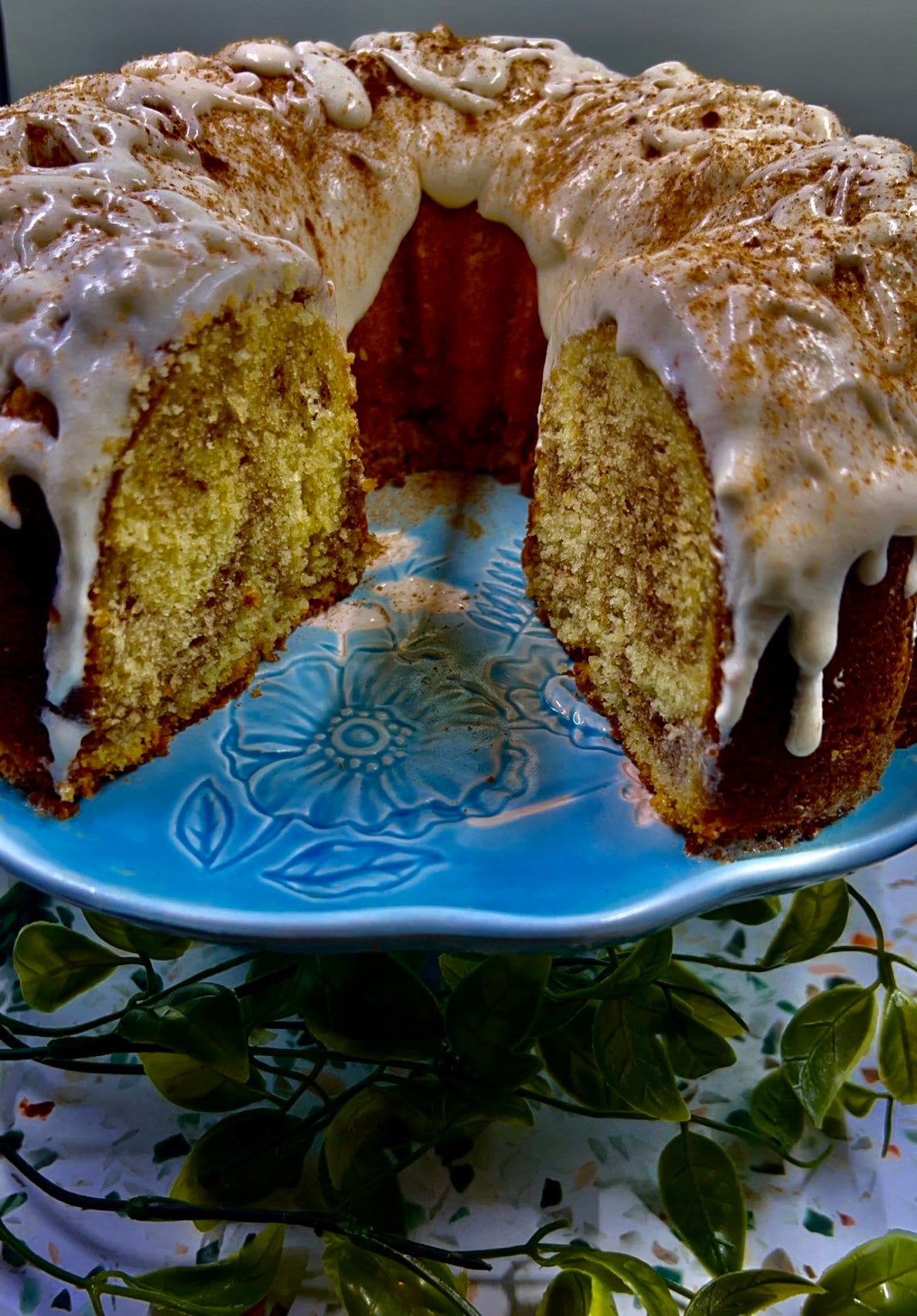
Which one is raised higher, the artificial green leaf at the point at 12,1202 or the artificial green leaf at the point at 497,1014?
the artificial green leaf at the point at 497,1014

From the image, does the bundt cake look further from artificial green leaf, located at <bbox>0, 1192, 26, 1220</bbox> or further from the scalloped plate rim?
artificial green leaf, located at <bbox>0, 1192, 26, 1220</bbox>

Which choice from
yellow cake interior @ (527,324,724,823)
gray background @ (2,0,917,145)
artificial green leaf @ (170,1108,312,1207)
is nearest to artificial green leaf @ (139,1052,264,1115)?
artificial green leaf @ (170,1108,312,1207)

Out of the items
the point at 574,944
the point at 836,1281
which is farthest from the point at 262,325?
the point at 836,1281

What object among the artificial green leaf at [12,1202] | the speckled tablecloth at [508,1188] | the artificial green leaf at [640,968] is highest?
the artificial green leaf at [640,968]

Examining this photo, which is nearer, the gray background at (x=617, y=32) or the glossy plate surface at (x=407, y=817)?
the glossy plate surface at (x=407, y=817)

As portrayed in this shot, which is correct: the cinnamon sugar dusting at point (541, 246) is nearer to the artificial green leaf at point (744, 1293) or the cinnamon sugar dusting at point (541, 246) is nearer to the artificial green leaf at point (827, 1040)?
the artificial green leaf at point (827, 1040)

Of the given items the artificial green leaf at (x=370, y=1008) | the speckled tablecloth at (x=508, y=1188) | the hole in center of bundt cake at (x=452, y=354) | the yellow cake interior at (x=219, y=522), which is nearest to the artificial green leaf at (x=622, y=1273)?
the speckled tablecloth at (x=508, y=1188)

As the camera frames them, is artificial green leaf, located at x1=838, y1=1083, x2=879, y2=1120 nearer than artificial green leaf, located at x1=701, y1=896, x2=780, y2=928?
Yes
